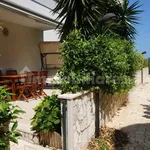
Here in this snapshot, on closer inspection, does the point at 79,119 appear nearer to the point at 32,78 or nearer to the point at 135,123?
the point at 135,123

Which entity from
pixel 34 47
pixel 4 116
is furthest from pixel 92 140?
pixel 34 47

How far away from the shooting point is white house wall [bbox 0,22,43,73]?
970 centimetres

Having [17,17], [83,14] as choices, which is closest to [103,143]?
[83,14]

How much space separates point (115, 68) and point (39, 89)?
4524mm

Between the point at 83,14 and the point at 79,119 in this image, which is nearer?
the point at 79,119

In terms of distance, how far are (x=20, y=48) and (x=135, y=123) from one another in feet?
24.3

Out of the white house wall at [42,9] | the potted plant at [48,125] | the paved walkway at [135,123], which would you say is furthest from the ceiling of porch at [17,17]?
the paved walkway at [135,123]

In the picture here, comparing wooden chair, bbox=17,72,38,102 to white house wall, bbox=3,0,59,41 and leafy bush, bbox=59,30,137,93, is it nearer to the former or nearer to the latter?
white house wall, bbox=3,0,59,41

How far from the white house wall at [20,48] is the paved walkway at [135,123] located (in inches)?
237

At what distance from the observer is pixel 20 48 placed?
1073cm

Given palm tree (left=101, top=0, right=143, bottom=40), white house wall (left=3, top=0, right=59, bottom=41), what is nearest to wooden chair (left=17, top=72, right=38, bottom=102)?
white house wall (left=3, top=0, right=59, bottom=41)

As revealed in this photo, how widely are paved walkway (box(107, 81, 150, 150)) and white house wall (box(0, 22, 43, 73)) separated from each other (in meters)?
6.03

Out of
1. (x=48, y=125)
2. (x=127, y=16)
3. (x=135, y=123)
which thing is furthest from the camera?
(x=127, y=16)

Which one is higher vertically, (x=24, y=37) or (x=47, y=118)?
(x=24, y=37)
